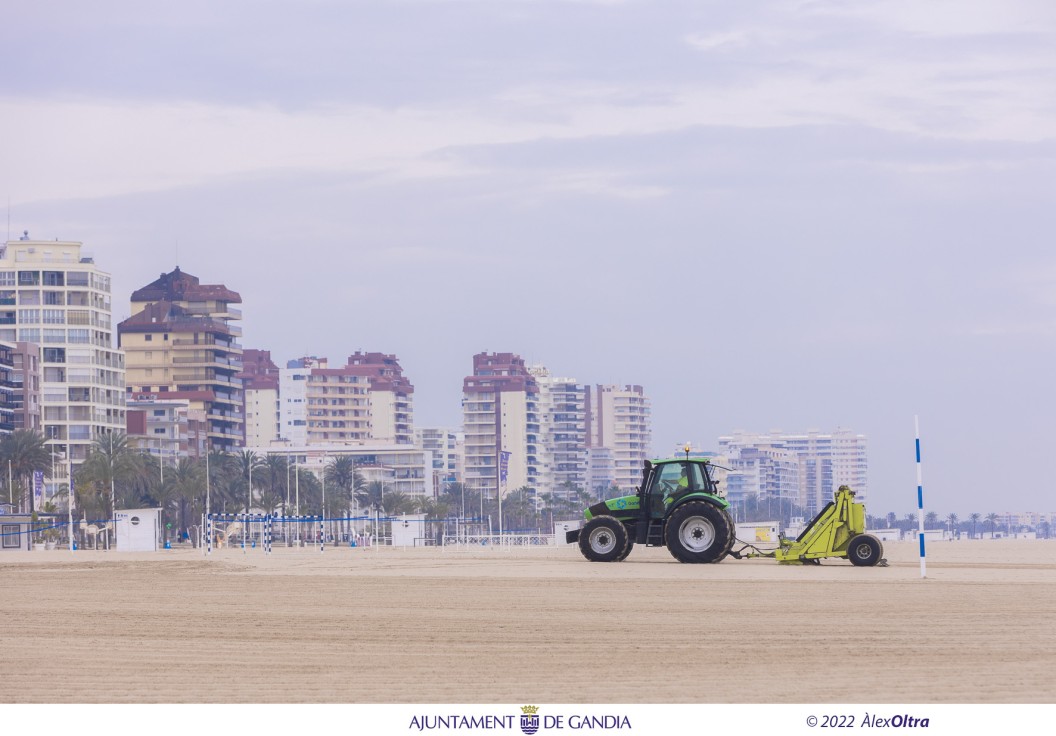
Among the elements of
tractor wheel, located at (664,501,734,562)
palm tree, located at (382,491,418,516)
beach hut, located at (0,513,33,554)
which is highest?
tractor wheel, located at (664,501,734,562)

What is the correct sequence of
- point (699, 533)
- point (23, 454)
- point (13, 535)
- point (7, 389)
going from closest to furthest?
point (699, 533)
point (13, 535)
point (23, 454)
point (7, 389)

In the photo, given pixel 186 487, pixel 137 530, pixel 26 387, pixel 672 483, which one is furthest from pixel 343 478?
pixel 672 483

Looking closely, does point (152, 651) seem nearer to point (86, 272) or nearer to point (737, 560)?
point (737, 560)

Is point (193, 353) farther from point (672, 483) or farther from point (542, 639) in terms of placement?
point (542, 639)

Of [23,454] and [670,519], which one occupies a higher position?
[23,454]

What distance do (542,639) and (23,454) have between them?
9782 centimetres

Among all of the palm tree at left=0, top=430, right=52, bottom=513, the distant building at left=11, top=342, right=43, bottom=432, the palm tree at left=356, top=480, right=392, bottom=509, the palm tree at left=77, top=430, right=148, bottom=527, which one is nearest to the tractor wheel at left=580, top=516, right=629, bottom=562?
the palm tree at left=77, top=430, right=148, bottom=527

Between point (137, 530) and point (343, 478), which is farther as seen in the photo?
point (343, 478)

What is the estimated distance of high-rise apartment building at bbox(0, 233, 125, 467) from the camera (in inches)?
5354

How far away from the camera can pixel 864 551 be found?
30.2 m

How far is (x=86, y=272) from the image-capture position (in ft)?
456

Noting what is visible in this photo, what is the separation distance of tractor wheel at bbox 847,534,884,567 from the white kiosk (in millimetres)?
33389

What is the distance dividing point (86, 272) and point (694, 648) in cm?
13058

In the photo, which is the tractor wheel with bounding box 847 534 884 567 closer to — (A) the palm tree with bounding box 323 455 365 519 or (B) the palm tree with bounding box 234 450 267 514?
(B) the palm tree with bounding box 234 450 267 514
